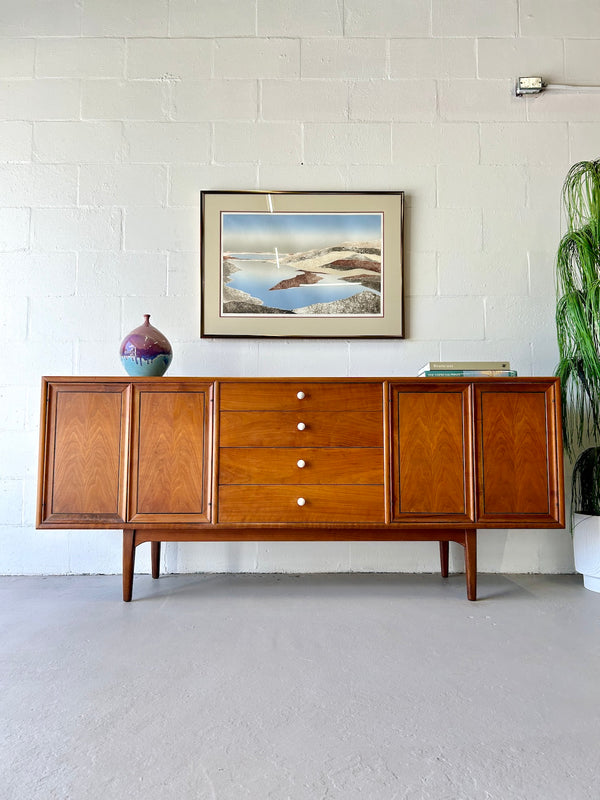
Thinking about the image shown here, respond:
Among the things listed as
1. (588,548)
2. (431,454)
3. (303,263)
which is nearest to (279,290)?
(303,263)

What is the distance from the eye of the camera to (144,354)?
2.06 metres

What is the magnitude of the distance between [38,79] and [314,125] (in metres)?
1.35

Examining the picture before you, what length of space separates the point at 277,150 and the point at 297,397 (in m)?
1.32

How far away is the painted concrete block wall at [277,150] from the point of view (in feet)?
8.16

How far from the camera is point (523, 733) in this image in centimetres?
104

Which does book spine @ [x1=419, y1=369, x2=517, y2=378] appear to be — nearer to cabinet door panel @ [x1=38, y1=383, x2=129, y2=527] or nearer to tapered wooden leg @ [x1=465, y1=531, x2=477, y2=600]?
tapered wooden leg @ [x1=465, y1=531, x2=477, y2=600]

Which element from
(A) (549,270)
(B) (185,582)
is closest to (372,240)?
(A) (549,270)

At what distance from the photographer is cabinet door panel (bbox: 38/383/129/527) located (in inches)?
75.6

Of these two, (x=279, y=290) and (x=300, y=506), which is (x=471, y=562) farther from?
(x=279, y=290)

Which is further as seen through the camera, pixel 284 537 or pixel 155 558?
pixel 155 558

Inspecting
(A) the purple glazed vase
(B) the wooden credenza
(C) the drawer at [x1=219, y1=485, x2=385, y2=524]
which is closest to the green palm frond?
(B) the wooden credenza

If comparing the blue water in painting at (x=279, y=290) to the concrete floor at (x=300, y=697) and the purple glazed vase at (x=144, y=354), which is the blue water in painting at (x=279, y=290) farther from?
the concrete floor at (x=300, y=697)

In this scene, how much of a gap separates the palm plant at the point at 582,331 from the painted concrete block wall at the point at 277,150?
18 centimetres

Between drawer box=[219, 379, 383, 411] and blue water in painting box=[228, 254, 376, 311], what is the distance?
0.66m
